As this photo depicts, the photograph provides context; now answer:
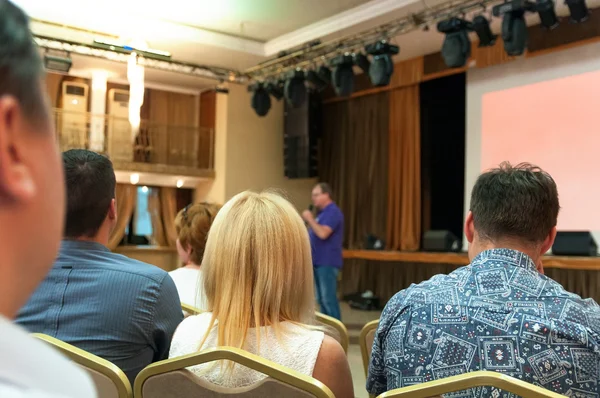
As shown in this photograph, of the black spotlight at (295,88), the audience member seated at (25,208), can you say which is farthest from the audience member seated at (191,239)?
the black spotlight at (295,88)

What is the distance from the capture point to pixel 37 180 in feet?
1.29

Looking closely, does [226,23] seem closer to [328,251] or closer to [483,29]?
[483,29]

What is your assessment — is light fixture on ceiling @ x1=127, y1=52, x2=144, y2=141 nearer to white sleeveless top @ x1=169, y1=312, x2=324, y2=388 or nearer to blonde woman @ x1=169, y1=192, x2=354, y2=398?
blonde woman @ x1=169, y1=192, x2=354, y2=398

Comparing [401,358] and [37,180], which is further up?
[37,180]

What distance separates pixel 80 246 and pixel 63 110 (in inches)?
325

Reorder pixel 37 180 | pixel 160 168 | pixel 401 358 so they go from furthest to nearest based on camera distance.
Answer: pixel 160 168 → pixel 401 358 → pixel 37 180

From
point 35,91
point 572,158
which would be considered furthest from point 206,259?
point 572,158

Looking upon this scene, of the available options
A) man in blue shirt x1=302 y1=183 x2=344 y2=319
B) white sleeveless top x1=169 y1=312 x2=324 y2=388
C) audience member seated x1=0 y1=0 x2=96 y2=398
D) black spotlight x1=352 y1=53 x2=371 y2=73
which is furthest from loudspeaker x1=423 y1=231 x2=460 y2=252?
audience member seated x1=0 y1=0 x2=96 y2=398

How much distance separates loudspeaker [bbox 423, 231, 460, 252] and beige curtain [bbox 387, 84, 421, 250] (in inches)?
38.2

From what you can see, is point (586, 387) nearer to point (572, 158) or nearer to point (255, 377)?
point (255, 377)

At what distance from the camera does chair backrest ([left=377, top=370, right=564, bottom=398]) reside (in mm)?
989

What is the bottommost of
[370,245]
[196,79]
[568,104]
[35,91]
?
[370,245]

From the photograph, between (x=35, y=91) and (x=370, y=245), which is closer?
(x=35, y=91)

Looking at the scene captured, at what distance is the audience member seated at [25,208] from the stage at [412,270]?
20.0 ft
